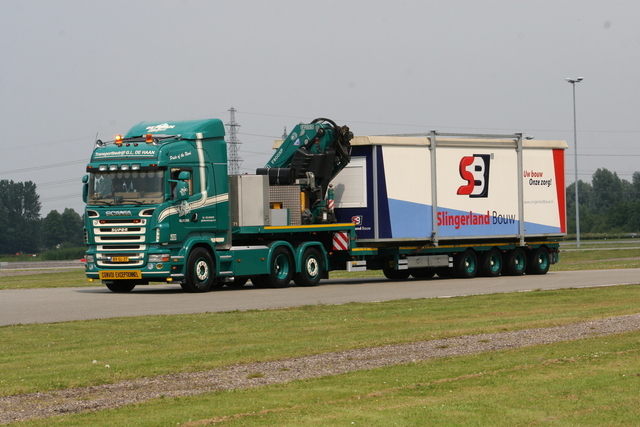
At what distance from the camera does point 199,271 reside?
25.1 meters

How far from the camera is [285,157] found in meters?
28.6

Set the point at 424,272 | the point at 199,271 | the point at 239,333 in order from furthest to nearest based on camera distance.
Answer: the point at 424,272 → the point at 199,271 → the point at 239,333

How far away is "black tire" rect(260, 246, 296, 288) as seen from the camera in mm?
26938

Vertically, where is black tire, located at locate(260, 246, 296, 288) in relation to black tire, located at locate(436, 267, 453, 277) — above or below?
above

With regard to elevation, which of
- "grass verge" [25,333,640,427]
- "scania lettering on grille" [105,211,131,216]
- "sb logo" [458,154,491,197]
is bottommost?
"grass verge" [25,333,640,427]

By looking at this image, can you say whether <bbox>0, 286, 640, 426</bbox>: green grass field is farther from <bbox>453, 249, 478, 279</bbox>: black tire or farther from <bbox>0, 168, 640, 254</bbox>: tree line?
<bbox>0, 168, 640, 254</bbox>: tree line

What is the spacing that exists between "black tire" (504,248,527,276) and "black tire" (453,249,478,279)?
4.64ft

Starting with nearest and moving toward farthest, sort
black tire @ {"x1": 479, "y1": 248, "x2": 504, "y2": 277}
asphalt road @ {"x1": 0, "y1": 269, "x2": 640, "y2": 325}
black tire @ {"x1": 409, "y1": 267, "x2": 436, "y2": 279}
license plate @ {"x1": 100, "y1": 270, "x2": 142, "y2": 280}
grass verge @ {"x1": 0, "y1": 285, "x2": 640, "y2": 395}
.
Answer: grass verge @ {"x1": 0, "y1": 285, "x2": 640, "y2": 395} < asphalt road @ {"x1": 0, "y1": 269, "x2": 640, "y2": 325} < license plate @ {"x1": 100, "y1": 270, "x2": 142, "y2": 280} < black tire @ {"x1": 479, "y1": 248, "x2": 504, "y2": 277} < black tire @ {"x1": 409, "y1": 267, "x2": 436, "y2": 279}

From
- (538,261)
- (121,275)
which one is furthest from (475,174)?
(121,275)

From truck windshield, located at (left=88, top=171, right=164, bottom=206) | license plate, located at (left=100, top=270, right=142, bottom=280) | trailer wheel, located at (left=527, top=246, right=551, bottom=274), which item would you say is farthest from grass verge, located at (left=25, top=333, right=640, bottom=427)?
trailer wheel, located at (left=527, top=246, right=551, bottom=274)

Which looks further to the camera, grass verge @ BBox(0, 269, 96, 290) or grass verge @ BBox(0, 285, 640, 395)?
grass verge @ BBox(0, 269, 96, 290)

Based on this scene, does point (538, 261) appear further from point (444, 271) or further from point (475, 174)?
point (475, 174)

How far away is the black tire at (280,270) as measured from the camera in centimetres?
2694

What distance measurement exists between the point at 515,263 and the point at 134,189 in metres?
14.3
